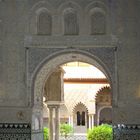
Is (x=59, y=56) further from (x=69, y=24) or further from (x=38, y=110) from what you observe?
(x=38, y=110)

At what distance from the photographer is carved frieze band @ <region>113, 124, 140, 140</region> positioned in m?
9.40

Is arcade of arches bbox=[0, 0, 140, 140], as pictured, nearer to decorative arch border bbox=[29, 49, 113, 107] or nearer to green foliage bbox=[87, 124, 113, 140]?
decorative arch border bbox=[29, 49, 113, 107]

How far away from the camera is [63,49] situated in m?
9.77

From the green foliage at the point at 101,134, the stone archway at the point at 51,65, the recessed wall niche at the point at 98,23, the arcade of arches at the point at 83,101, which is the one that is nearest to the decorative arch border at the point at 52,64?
the stone archway at the point at 51,65

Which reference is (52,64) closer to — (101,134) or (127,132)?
(127,132)

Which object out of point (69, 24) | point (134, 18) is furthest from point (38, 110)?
point (134, 18)

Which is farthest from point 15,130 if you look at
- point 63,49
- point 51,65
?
point 63,49

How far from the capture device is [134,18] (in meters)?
9.69

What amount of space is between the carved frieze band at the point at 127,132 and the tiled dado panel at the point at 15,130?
190cm

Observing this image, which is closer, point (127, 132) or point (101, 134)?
point (127, 132)

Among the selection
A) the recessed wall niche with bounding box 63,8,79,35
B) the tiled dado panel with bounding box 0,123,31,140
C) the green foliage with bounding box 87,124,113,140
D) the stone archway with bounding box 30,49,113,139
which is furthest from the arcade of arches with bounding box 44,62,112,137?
the tiled dado panel with bounding box 0,123,31,140

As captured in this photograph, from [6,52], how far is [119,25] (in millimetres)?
2552

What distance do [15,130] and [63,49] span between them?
205cm

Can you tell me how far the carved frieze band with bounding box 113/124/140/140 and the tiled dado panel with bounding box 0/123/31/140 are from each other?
1.90m
